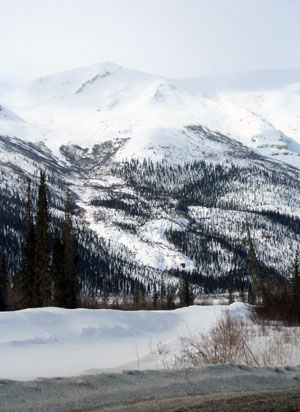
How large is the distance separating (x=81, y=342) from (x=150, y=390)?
660 centimetres

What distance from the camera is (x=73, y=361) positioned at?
9664 mm

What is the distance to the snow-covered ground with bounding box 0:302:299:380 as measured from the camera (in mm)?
8891

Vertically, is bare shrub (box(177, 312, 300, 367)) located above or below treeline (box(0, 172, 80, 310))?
below

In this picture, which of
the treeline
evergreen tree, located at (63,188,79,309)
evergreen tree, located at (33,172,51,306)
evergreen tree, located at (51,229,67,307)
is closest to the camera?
evergreen tree, located at (33,172,51,306)

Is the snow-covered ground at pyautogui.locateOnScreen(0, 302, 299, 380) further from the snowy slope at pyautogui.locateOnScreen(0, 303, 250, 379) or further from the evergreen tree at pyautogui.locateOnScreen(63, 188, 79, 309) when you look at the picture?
the evergreen tree at pyautogui.locateOnScreen(63, 188, 79, 309)

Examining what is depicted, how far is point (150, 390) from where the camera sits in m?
5.33

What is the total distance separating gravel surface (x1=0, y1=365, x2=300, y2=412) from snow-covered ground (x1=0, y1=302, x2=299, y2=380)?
232 centimetres

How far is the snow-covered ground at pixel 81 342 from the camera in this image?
8.89 m

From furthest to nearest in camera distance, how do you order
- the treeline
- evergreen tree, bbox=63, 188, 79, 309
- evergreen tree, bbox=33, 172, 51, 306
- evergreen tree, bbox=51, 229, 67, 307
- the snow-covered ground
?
evergreen tree, bbox=63, 188, 79, 309 < evergreen tree, bbox=51, 229, 67, 307 < the treeline < evergreen tree, bbox=33, 172, 51, 306 < the snow-covered ground

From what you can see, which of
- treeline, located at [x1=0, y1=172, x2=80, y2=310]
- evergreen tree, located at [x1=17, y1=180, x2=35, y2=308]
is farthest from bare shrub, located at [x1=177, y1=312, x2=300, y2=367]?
evergreen tree, located at [x1=17, y1=180, x2=35, y2=308]

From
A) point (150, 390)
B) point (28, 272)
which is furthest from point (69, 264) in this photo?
point (150, 390)

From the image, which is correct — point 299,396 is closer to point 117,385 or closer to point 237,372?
point 237,372

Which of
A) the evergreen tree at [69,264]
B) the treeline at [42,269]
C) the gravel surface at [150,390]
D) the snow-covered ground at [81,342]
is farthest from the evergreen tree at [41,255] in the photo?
the gravel surface at [150,390]

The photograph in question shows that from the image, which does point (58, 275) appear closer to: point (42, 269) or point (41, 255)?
point (42, 269)
